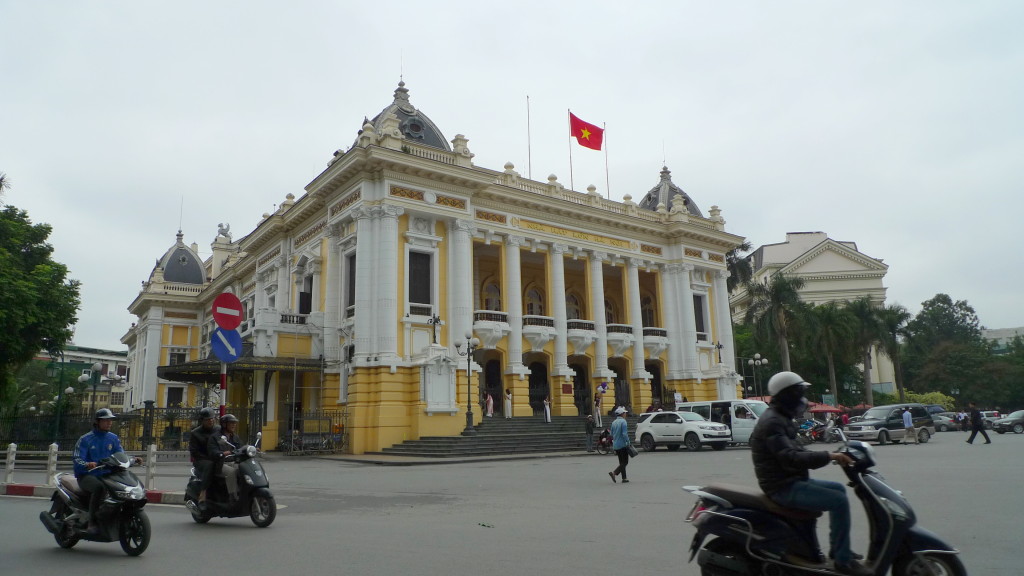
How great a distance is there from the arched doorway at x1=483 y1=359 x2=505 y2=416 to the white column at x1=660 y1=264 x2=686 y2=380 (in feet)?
31.6

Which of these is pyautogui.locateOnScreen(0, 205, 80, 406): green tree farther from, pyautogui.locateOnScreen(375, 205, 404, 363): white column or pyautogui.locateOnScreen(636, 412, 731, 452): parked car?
pyautogui.locateOnScreen(636, 412, 731, 452): parked car

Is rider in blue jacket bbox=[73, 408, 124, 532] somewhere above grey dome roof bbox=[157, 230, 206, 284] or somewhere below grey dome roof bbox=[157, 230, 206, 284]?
below

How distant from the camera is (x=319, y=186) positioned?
97.7 feet

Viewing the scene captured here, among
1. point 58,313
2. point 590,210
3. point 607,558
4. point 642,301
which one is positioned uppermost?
point 590,210

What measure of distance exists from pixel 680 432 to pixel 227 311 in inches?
738

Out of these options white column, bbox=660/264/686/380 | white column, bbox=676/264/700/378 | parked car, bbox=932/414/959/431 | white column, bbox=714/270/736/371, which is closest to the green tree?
white column, bbox=660/264/686/380

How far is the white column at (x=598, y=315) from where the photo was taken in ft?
110

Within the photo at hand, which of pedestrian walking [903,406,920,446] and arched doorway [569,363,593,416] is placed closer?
pedestrian walking [903,406,920,446]

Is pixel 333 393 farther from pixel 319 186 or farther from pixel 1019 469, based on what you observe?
pixel 1019 469

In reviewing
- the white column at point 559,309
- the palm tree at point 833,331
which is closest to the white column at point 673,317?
the white column at point 559,309

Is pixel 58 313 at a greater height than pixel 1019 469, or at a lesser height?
greater

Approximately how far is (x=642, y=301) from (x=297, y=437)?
22.2 meters

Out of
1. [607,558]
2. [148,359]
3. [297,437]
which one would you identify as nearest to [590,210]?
[297,437]

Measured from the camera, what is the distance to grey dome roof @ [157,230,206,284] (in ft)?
180
